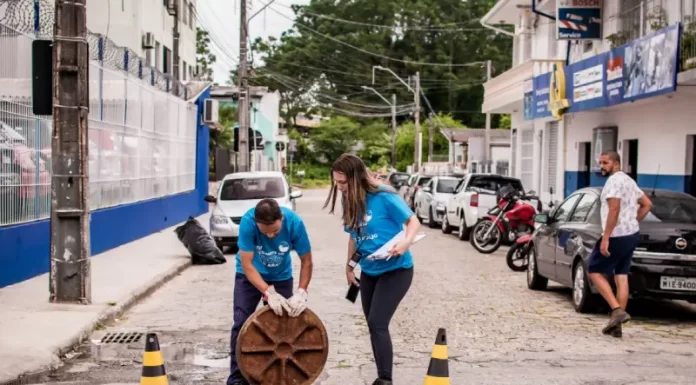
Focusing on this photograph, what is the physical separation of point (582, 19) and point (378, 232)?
66.0 ft

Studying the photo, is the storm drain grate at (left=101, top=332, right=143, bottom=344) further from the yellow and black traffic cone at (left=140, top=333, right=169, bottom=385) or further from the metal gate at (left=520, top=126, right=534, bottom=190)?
the metal gate at (left=520, top=126, right=534, bottom=190)

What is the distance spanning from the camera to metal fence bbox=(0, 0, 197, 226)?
42.9 ft

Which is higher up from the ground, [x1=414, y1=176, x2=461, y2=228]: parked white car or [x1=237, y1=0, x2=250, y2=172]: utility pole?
[x1=237, y1=0, x2=250, y2=172]: utility pole

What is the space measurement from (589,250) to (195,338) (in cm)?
456

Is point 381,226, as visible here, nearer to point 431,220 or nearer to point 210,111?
point 431,220

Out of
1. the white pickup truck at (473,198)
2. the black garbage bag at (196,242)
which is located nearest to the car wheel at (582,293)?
the black garbage bag at (196,242)

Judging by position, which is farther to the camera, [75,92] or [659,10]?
[659,10]

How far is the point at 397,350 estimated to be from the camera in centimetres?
913

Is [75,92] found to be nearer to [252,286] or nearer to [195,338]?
[195,338]

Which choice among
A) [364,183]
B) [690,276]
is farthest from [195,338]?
[690,276]

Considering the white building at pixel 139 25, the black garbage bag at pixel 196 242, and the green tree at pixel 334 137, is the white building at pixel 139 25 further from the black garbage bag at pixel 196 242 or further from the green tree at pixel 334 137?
the green tree at pixel 334 137

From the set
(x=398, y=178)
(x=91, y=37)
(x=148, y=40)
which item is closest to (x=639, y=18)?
(x=91, y=37)

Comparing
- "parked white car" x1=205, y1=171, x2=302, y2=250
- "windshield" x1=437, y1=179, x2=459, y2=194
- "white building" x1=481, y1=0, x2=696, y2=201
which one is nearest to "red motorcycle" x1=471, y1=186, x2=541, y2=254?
"white building" x1=481, y1=0, x2=696, y2=201

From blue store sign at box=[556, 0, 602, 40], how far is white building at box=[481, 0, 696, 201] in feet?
0.30
